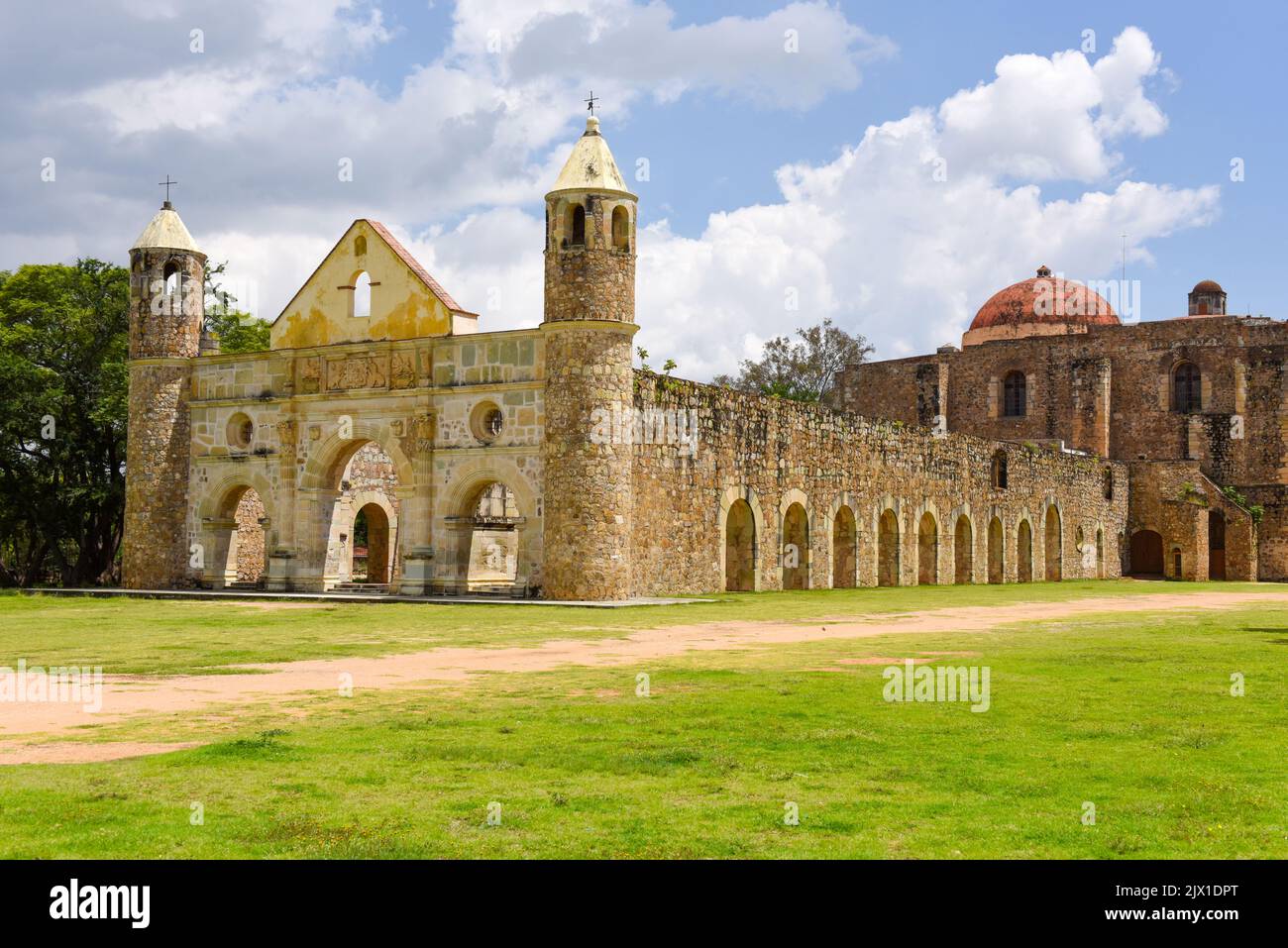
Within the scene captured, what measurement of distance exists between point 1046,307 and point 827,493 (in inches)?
1324

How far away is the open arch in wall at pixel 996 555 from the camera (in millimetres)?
45844

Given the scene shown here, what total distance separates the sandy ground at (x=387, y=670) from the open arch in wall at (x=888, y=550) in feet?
49.8

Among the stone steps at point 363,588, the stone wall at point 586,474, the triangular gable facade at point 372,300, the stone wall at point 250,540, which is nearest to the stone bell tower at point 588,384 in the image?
the stone wall at point 586,474

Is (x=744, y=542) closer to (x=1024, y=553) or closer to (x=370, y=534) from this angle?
(x=370, y=534)

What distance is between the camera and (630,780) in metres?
6.93

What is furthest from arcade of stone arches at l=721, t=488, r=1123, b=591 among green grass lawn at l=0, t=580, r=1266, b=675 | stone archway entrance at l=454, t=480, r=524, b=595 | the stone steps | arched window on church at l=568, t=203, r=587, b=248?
the stone steps

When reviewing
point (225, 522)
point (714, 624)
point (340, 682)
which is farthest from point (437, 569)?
point (340, 682)

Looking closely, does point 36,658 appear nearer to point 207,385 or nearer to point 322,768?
point 322,768

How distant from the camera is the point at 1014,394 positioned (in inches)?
2425

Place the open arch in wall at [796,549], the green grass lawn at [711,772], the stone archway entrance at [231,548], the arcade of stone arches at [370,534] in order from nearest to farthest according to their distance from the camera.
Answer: the green grass lawn at [711,772] → the arcade of stone arches at [370,534] → the stone archway entrance at [231,548] → the open arch in wall at [796,549]

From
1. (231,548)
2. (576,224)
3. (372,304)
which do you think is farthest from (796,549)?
(231,548)

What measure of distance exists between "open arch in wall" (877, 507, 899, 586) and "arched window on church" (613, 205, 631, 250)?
15104 millimetres

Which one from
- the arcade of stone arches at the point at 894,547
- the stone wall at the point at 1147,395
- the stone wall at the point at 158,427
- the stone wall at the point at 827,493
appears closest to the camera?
the stone wall at the point at 827,493

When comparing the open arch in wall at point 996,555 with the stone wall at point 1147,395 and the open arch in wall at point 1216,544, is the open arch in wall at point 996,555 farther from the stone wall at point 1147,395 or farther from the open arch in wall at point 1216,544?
the stone wall at point 1147,395
